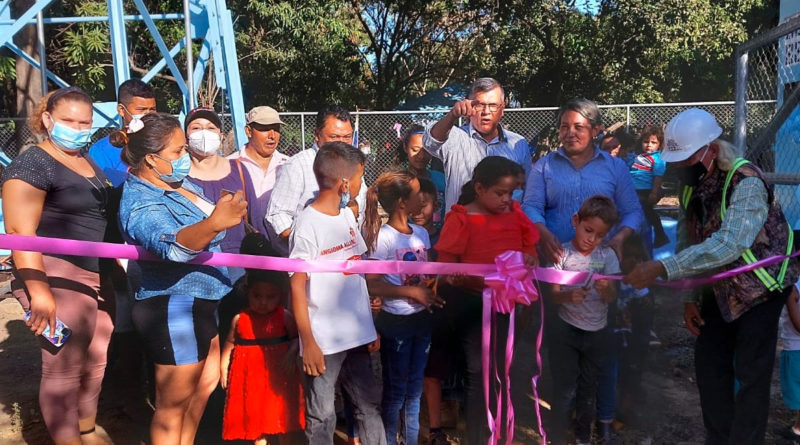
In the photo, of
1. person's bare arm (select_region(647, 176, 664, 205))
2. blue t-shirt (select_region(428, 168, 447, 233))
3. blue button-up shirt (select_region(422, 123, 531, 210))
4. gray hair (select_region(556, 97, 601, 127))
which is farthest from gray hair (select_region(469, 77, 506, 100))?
person's bare arm (select_region(647, 176, 664, 205))

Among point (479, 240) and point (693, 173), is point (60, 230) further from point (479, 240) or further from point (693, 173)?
point (693, 173)

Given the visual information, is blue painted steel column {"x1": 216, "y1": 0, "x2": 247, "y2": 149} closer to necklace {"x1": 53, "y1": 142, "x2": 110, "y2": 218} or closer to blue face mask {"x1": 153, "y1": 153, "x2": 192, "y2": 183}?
necklace {"x1": 53, "y1": 142, "x2": 110, "y2": 218}

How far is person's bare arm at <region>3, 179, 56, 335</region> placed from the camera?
295 centimetres

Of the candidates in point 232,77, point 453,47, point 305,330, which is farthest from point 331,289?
point 453,47

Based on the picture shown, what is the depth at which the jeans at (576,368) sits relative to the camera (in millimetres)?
3580

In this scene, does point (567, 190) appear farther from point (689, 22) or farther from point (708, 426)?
point (689, 22)

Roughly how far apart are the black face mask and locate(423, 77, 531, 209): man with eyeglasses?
1005mm

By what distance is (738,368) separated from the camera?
308 centimetres

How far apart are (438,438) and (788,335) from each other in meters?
2.05

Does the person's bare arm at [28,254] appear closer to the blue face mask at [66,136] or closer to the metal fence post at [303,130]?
the blue face mask at [66,136]

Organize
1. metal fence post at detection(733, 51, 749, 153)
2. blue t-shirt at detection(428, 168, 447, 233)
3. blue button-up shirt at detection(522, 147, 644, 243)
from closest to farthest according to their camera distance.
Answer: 1. blue button-up shirt at detection(522, 147, 644, 243)
2. blue t-shirt at detection(428, 168, 447, 233)
3. metal fence post at detection(733, 51, 749, 153)

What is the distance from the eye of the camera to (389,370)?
3520 mm

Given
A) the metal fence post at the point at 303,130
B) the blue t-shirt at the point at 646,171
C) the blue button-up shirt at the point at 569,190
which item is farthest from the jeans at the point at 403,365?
the metal fence post at the point at 303,130

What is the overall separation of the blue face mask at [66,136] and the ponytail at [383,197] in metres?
1.43
